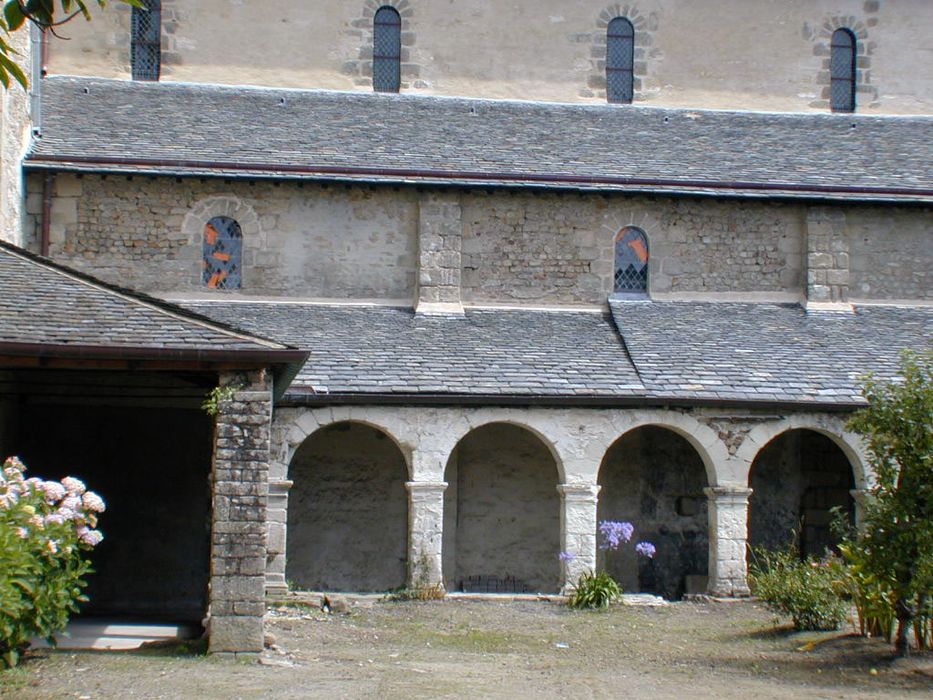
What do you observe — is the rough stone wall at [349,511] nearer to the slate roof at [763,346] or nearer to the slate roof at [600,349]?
the slate roof at [600,349]

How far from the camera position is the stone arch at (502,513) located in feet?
52.4

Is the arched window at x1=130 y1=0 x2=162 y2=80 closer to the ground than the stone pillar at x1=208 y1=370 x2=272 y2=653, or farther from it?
farther from it

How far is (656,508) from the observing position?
1631 cm

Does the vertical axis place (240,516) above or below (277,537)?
above

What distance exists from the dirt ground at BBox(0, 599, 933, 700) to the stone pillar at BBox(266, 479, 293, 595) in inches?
33.4

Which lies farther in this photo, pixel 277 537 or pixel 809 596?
pixel 277 537

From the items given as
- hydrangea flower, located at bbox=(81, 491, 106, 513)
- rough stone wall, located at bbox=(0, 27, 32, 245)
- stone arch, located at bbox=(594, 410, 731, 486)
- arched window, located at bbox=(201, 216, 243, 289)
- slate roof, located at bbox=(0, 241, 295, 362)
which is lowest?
hydrangea flower, located at bbox=(81, 491, 106, 513)

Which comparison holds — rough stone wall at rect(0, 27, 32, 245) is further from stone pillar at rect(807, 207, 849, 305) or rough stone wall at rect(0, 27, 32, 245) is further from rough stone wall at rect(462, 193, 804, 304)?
stone pillar at rect(807, 207, 849, 305)

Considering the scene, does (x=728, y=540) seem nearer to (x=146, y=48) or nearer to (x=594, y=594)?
(x=594, y=594)

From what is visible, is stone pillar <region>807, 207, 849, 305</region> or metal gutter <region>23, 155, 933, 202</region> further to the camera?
stone pillar <region>807, 207, 849, 305</region>

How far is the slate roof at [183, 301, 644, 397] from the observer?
46.7 ft

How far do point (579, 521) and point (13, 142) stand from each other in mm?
7966

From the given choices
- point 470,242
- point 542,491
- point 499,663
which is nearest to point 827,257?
point 470,242

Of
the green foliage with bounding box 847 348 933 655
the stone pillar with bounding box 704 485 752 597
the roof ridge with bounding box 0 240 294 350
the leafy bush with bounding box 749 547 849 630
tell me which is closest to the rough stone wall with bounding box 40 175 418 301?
the roof ridge with bounding box 0 240 294 350
